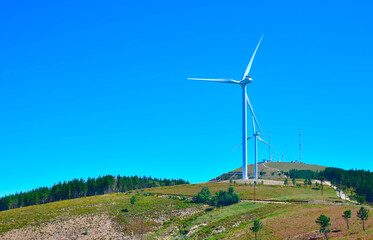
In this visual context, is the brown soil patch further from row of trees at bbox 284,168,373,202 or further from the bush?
row of trees at bbox 284,168,373,202

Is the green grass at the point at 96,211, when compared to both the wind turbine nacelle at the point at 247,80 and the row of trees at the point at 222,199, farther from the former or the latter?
the wind turbine nacelle at the point at 247,80

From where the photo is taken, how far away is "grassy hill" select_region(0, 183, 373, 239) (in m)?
83.1

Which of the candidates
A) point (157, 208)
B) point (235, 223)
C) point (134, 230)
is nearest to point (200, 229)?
point (235, 223)

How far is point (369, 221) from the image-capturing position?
75438 millimetres

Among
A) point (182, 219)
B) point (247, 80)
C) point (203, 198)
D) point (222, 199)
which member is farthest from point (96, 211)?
point (247, 80)

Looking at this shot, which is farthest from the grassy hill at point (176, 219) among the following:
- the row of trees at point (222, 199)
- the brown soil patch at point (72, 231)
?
the row of trees at point (222, 199)

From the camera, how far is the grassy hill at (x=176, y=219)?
83113mm

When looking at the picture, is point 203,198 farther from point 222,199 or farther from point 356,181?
point 356,181

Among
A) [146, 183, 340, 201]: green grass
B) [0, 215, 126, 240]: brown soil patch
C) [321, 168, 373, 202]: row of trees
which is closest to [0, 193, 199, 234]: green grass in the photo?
[0, 215, 126, 240]: brown soil patch

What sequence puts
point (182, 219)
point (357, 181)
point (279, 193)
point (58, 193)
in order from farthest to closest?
point (58, 193), point (357, 181), point (279, 193), point (182, 219)

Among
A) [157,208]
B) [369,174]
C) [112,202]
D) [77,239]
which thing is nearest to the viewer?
[77,239]

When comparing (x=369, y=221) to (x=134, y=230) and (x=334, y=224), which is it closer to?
(x=334, y=224)

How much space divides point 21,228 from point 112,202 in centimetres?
3945

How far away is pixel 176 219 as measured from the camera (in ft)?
371
